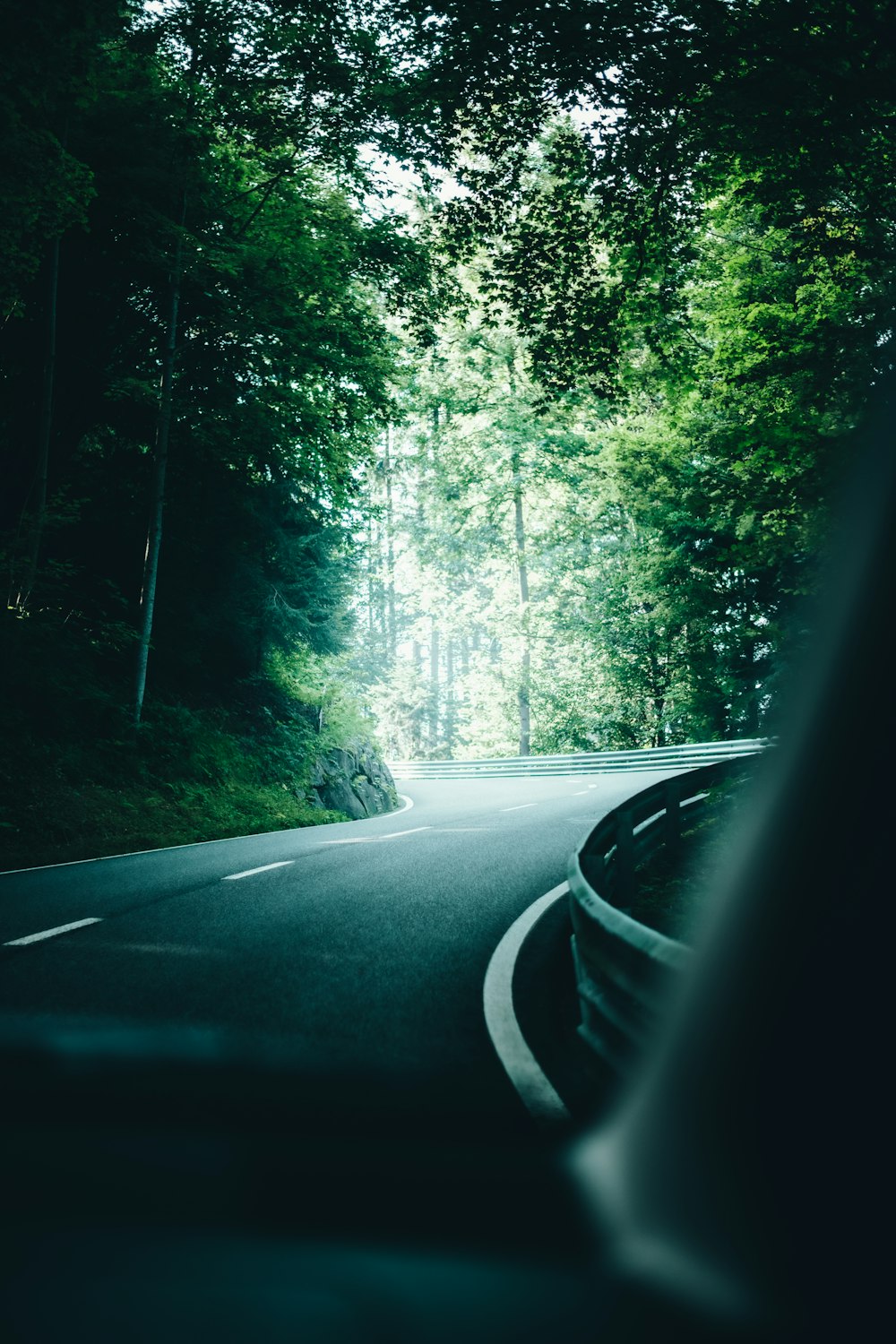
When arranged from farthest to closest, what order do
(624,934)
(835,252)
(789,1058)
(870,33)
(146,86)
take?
(146,86) < (835,252) < (870,33) < (624,934) < (789,1058)

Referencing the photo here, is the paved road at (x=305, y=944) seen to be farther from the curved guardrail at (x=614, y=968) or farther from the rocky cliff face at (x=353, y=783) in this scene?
the rocky cliff face at (x=353, y=783)

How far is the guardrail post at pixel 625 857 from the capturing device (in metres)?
6.77

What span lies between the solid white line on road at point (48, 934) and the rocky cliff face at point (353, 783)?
11299 millimetres

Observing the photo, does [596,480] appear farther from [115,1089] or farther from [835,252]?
[115,1089]

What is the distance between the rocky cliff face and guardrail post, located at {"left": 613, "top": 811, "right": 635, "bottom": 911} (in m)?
11.7

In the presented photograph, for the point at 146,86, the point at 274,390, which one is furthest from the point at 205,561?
the point at 146,86

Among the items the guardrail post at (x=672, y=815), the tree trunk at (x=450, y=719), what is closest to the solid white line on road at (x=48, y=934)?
the guardrail post at (x=672, y=815)

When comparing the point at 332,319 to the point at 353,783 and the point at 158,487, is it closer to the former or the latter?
the point at 158,487

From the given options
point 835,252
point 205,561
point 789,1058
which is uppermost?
point 835,252

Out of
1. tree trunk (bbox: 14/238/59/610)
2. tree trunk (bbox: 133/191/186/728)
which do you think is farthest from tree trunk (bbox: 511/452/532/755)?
tree trunk (bbox: 14/238/59/610)

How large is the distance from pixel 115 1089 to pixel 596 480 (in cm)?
2373

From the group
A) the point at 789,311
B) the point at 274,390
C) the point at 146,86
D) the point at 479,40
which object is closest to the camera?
the point at 479,40

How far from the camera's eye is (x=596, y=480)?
81.4 feet

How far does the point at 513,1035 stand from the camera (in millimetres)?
3949
